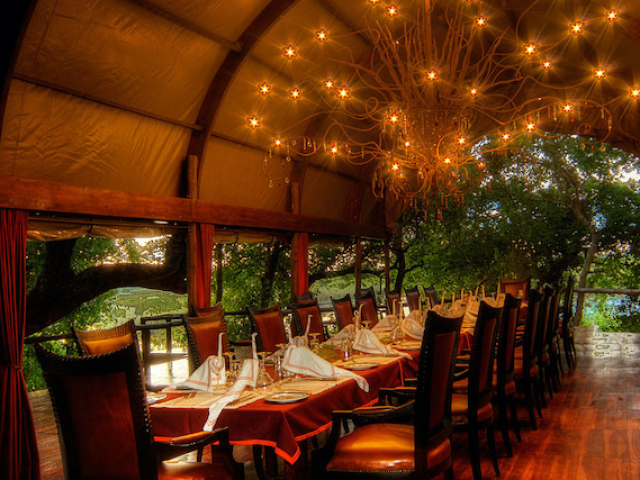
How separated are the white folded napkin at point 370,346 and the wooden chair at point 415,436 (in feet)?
4.16

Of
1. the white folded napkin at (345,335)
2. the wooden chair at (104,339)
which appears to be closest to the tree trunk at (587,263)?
the white folded napkin at (345,335)

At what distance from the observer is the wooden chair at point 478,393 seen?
321 centimetres

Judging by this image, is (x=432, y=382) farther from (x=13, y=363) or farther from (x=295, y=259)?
(x=295, y=259)

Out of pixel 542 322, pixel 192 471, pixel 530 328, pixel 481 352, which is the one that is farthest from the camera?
pixel 542 322

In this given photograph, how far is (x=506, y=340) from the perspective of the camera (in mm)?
3871

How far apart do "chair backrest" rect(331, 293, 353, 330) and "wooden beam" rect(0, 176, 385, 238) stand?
195 cm

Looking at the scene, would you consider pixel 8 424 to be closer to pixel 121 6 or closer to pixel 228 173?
pixel 121 6

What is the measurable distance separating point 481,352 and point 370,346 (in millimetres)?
984

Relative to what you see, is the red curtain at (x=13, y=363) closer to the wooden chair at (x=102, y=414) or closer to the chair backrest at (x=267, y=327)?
the chair backrest at (x=267, y=327)

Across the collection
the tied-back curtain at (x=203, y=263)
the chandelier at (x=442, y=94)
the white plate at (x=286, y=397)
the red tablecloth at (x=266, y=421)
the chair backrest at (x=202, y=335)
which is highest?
the chandelier at (x=442, y=94)

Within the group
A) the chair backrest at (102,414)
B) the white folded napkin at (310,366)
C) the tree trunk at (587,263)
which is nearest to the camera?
the chair backrest at (102,414)

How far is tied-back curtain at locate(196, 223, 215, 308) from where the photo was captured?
683 cm

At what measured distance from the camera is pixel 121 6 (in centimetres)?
511

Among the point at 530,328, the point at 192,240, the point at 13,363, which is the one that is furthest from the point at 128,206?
the point at 530,328
